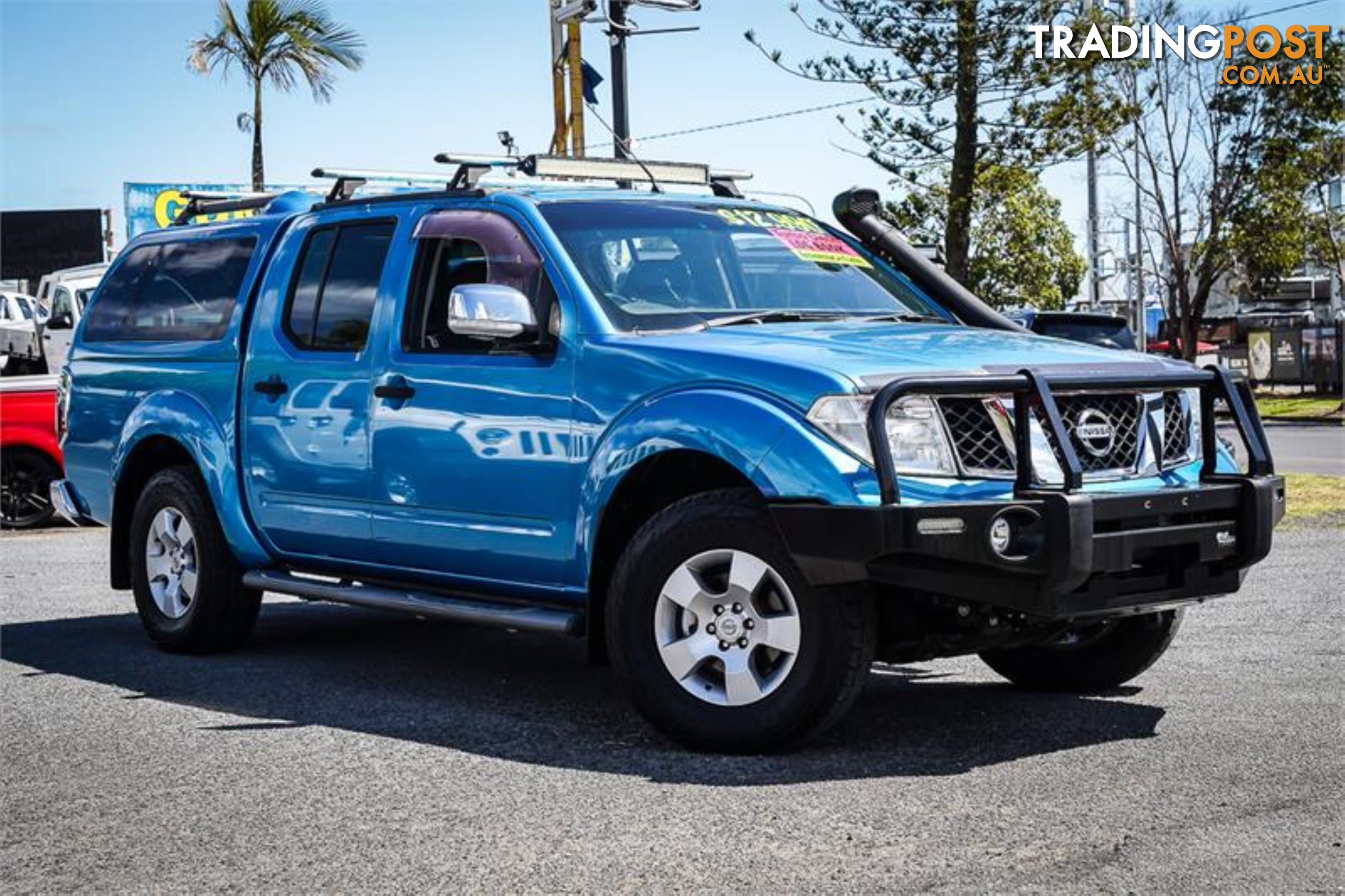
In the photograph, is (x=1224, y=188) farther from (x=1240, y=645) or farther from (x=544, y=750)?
(x=544, y=750)

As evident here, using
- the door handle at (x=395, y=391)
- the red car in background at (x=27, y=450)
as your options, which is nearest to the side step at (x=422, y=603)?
the door handle at (x=395, y=391)

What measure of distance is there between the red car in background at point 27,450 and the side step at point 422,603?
847 centimetres

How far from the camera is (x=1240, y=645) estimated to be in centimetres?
818

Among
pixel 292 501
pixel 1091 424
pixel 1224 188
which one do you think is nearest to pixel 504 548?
pixel 292 501

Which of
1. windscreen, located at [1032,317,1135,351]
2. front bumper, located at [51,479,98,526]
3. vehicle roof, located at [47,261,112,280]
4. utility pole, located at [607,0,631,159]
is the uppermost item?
utility pole, located at [607,0,631,159]

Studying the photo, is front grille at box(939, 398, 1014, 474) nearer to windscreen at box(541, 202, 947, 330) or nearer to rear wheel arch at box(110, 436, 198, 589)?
windscreen at box(541, 202, 947, 330)

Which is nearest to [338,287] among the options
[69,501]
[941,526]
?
[69,501]

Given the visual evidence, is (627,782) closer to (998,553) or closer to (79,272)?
(998,553)

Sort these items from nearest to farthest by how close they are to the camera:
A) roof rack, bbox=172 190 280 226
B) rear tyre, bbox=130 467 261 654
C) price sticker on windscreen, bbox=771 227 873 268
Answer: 1. price sticker on windscreen, bbox=771 227 873 268
2. rear tyre, bbox=130 467 261 654
3. roof rack, bbox=172 190 280 226

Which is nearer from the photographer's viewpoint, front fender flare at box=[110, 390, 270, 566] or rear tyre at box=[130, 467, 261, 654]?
front fender flare at box=[110, 390, 270, 566]

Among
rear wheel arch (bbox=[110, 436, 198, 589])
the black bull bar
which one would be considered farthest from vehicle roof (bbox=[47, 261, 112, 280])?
the black bull bar

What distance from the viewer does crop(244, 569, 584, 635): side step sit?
6.71 m

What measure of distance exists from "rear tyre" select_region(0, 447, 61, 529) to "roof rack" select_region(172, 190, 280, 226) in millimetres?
7204

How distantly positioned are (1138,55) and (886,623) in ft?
60.5
